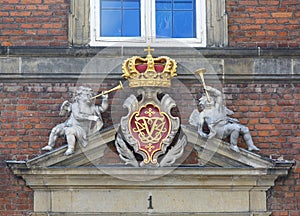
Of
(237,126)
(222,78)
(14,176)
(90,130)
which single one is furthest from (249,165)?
(14,176)

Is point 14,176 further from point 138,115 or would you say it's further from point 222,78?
point 222,78

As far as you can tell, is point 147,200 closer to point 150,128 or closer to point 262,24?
point 150,128

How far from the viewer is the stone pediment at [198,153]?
401 inches

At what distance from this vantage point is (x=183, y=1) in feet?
36.3

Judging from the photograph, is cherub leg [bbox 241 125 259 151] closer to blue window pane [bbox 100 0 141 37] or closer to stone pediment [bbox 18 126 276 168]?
stone pediment [bbox 18 126 276 168]

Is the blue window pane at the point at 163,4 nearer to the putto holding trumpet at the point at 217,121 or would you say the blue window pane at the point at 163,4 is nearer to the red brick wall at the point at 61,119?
the putto holding trumpet at the point at 217,121

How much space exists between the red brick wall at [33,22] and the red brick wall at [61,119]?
0.53 meters

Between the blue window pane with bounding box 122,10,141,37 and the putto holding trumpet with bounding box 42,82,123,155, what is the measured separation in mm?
947

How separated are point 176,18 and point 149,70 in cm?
95

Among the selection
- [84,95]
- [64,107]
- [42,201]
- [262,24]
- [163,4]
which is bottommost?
[42,201]

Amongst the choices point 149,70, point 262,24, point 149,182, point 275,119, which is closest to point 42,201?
point 149,182

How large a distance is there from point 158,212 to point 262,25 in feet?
8.37

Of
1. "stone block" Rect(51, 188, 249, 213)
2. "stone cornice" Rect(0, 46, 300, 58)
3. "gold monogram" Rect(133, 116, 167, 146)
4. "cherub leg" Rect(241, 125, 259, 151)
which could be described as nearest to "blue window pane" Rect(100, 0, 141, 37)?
"stone cornice" Rect(0, 46, 300, 58)

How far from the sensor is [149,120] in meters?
10.4
